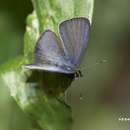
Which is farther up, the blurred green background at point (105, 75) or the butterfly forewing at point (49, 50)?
the butterfly forewing at point (49, 50)

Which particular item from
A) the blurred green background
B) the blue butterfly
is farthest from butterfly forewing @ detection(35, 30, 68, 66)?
the blurred green background

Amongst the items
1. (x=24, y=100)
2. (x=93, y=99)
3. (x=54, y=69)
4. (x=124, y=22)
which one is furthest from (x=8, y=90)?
(x=124, y=22)

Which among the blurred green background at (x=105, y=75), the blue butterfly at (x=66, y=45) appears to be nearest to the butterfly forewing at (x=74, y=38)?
the blue butterfly at (x=66, y=45)

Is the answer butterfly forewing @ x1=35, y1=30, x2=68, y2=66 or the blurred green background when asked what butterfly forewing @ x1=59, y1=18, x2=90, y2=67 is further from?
the blurred green background

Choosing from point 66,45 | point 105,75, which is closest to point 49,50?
Result: point 66,45

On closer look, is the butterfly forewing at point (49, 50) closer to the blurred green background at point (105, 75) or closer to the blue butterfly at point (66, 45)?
the blue butterfly at point (66, 45)

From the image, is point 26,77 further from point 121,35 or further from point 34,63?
point 121,35

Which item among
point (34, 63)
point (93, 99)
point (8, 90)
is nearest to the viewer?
point (34, 63)

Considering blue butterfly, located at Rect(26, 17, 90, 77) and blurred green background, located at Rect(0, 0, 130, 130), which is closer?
blue butterfly, located at Rect(26, 17, 90, 77)
